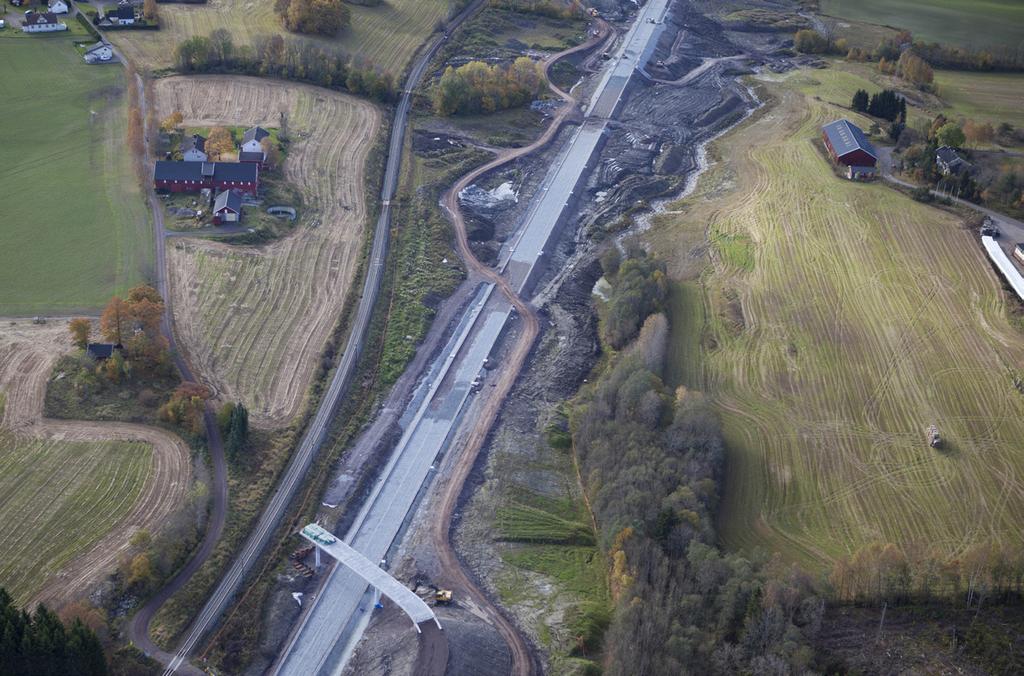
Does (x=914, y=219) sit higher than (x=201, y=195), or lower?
higher

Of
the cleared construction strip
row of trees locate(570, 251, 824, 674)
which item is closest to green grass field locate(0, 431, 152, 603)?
row of trees locate(570, 251, 824, 674)

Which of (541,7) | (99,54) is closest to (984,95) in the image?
(541,7)

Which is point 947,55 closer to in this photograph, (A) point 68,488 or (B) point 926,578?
(B) point 926,578

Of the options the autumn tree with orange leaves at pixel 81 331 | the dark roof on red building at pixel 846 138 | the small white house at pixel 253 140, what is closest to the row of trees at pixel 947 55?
the dark roof on red building at pixel 846 138

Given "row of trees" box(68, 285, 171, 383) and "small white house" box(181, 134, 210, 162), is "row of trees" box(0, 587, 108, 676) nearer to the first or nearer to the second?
"row of trees" box(68, 285, 171, 383)

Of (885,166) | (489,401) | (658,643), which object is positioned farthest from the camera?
(885,166)

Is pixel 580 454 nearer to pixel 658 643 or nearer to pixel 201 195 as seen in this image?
pixel 658 643

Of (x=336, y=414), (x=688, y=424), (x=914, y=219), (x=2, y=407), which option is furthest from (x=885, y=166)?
(x=2, y=407)
